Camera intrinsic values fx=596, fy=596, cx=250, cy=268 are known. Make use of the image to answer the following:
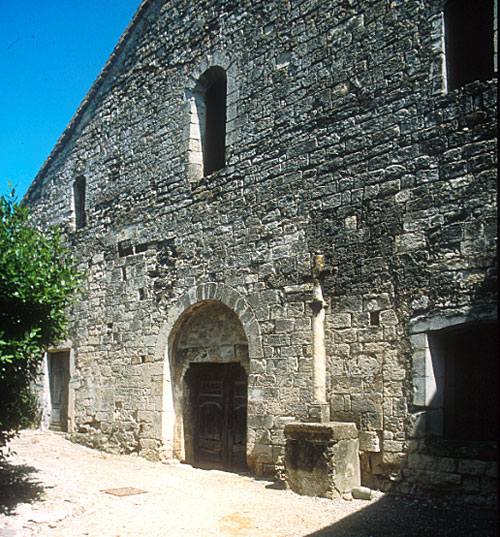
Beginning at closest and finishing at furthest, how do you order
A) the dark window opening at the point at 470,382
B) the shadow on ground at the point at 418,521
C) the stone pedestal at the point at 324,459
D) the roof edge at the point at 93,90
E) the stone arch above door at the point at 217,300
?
the shadow on ground at the point at 418,521, the dark window opening at the point at 470,382, the stone pedestal at the point at 324,459, the stone arch above door at the point at 217,300, the roof edge at the point at 93,90

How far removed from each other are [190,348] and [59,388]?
3.96 m

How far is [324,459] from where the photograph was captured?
5.88 m

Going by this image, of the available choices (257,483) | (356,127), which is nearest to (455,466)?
(257,483)

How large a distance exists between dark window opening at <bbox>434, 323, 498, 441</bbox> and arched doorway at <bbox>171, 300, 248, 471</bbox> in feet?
9.45

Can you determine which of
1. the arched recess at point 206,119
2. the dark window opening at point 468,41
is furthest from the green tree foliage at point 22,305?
Result: the dark window opening at point 468,41

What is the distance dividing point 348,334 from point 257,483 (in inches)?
80.5

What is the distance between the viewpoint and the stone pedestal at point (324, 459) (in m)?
5.84

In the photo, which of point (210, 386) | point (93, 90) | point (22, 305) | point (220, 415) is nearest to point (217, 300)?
point (210, 386)

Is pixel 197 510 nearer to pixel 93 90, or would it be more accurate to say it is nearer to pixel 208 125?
→ pixel 208 125

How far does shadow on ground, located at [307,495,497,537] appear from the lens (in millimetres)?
4734

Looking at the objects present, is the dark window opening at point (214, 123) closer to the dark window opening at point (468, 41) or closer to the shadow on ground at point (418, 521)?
the dark window opening at point (468, 41)

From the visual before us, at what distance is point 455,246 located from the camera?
18.4ft

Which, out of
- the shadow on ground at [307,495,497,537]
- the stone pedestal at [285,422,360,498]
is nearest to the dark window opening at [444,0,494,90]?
the stone pedestal at [285,422,360,498]

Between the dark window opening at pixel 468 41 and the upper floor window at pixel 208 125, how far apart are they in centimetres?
369
